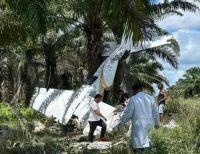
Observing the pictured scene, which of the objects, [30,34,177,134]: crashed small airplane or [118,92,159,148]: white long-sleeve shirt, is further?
[30,34,177,134]: crashed small airplane

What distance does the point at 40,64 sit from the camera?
149 ft

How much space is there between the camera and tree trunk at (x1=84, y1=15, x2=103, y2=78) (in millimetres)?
23891

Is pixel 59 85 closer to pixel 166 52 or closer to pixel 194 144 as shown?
pixel 166 52

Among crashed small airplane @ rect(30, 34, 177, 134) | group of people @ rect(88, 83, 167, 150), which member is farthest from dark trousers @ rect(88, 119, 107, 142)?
group of people @ rect(88, 83, 167, 150)

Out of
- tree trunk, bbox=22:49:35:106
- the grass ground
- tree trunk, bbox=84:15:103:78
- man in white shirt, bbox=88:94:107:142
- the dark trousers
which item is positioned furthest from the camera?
tree trunk, bbox=22:49:35:106

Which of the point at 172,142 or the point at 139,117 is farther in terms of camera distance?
the point at 172,142

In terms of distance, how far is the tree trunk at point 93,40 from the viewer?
78.4ft

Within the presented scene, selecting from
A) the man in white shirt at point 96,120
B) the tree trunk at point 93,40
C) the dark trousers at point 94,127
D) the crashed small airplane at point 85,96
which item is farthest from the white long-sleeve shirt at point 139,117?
the tree trunk at point 93,40

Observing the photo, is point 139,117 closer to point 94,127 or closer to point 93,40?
point 94,127

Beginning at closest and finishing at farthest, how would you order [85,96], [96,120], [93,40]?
[96,120] → [85,96] → [93,40]

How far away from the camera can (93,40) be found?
78.8 ft

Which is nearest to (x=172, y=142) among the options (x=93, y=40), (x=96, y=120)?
(x=96, y=120)

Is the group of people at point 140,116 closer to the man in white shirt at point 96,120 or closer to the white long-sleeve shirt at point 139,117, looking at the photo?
the white long-sleeve shirt at point 139,117

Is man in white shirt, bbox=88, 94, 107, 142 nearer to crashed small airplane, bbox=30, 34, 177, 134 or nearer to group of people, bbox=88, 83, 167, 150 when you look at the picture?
crashed small airplane, bbox=30, 34, 177, 134
